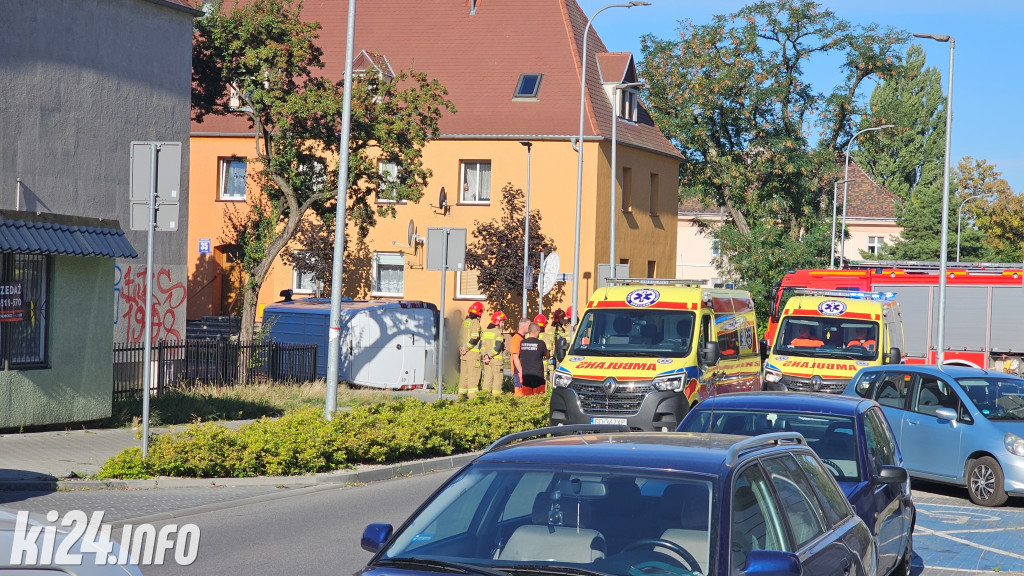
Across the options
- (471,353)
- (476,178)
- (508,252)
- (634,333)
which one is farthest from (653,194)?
(634,333)

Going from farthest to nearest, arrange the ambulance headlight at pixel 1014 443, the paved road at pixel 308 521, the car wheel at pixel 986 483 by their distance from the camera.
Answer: the car wheel at pixel 986 483 < the ambulance headlight at pixel 1014 443 < the paved road at pixel 308 521

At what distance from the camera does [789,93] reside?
47188 millimetres

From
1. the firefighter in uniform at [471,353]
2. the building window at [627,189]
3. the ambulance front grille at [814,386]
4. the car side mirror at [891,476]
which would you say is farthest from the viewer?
the building window at [627,189]

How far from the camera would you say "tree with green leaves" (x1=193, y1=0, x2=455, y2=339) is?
82.3 feet

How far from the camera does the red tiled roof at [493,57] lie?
3941cm

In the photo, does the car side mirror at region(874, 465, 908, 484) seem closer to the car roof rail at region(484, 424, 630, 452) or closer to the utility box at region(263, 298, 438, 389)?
the car roof rail at region(484, 424, 630, 452)

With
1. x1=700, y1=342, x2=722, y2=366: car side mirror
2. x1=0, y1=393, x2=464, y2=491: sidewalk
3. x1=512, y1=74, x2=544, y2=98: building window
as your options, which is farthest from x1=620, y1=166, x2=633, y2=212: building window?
x1=0, y1=393, x2=464, y2=491: sidewalk

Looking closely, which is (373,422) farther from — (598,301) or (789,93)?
(789,93)

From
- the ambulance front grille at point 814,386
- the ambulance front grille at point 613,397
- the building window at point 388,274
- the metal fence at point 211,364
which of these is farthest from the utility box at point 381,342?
the building window at point 388,274

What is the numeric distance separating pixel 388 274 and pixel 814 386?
24025 mm

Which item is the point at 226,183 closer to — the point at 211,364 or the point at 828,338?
the point at 211,364

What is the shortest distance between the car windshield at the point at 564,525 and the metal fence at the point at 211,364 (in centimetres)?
1441

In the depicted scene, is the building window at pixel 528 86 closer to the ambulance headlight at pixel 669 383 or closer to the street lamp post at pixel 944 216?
the street lamp post at pixel 944 216

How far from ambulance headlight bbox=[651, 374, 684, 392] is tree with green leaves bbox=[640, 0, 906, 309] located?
3136cm
